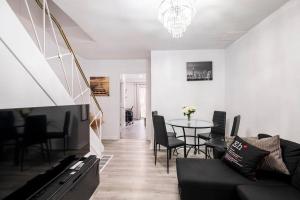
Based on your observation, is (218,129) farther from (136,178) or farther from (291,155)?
(136,178)

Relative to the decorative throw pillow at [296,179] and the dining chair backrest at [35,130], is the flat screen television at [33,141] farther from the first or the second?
the decorative throw pillow at [296,179]

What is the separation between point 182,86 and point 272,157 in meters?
2.71

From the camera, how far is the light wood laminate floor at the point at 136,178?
241 centimetres

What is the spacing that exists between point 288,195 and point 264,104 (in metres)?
1.44

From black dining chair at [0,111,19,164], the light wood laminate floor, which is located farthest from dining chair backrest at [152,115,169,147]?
black dining chair at [0,111,19,164]

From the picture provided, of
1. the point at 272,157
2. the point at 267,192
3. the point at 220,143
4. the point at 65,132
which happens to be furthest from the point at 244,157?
the point at 65,132

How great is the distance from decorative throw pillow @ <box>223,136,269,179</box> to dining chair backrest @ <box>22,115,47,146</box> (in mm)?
2081

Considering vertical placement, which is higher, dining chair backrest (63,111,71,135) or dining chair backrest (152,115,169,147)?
dining chair backrest (63,111,71,135)

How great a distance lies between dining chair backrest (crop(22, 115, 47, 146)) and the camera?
1391 millimetres

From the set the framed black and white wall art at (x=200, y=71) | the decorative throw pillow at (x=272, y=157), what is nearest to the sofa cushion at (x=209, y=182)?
the decorative throw pillow at (x=272, y=157)

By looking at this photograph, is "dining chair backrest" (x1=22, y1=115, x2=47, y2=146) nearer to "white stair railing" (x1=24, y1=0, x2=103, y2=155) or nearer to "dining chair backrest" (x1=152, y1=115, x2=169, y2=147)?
"white stair railing" (x1=24, y1=0, x2=103, y2=155)

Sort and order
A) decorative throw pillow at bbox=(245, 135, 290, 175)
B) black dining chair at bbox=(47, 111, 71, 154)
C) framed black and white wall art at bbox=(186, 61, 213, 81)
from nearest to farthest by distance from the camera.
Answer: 1. black dining chair at bbox=(47, 111, 71, 154)
2. decorative throw pillow at bbox=(245, 135, 290, 175)
3. framed black and white wall art at bbox=(186, 61, 213, 81)

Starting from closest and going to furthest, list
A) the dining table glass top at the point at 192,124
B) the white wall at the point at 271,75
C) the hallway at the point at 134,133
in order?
the white wall at the point at 271,75 < the dining table glass top at the point at 192,124 < the hallway at the point at 134,133

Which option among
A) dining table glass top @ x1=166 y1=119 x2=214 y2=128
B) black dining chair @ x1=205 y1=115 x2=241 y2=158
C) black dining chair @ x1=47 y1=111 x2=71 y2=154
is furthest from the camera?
dining table glass top @ x1=166 y1=119 x2=214 y2=128
